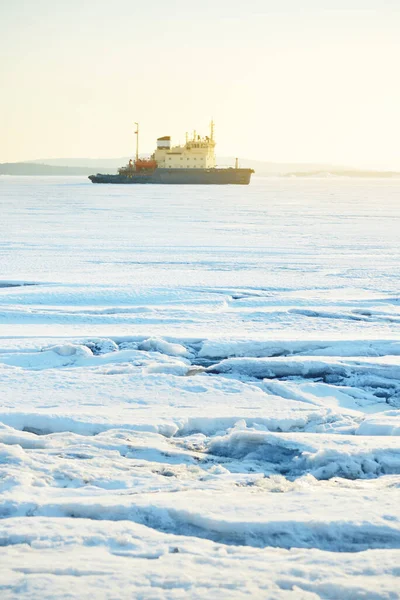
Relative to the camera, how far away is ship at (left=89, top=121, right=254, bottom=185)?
59.8 m

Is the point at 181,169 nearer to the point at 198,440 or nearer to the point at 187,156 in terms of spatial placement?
the point at 187,156

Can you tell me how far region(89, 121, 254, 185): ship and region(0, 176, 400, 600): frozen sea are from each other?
54.1m

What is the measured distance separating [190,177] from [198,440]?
2296 inches

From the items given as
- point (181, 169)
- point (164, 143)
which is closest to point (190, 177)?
point (181, 169)

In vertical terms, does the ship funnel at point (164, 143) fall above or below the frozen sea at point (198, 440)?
above

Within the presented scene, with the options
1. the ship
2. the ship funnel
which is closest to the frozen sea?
the ship

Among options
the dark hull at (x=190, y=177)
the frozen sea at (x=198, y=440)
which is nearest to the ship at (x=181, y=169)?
the dark hull at (x=190, y=177)

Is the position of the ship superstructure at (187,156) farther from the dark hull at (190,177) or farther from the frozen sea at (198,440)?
the frozen sea at (198,440)

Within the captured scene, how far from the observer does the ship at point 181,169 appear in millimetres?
59781

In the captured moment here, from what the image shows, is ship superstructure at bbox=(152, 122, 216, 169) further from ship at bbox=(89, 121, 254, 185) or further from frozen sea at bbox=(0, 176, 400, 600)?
frozen sea at bbox=(0, 176, 400, 600)

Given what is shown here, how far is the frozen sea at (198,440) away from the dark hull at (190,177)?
54.3 meters

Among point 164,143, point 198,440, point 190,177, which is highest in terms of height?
point 164,143

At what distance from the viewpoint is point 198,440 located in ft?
9.14

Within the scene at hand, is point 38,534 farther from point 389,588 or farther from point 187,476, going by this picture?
point 389,588
